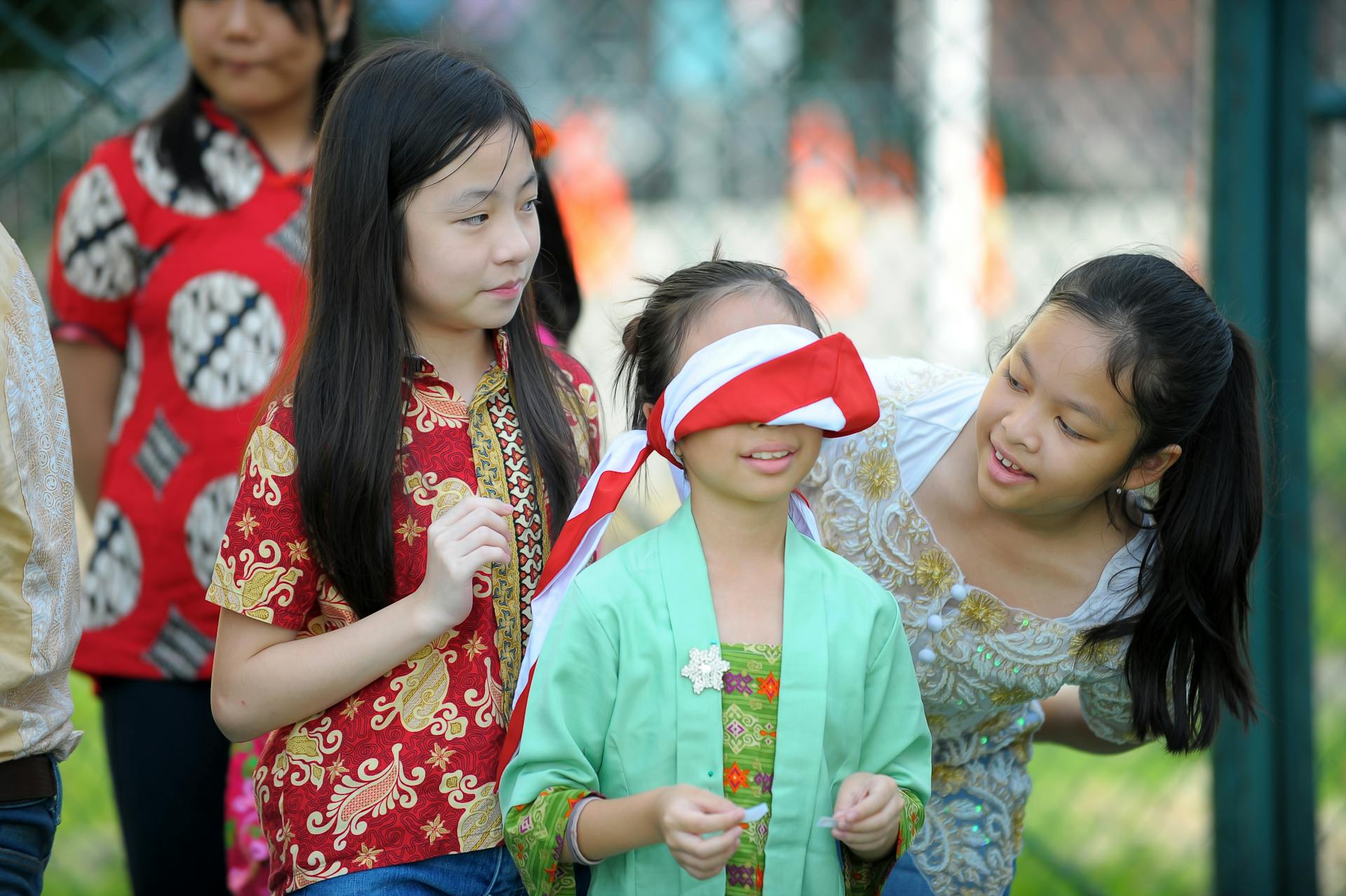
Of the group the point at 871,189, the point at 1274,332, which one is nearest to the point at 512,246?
the point at 1274,332

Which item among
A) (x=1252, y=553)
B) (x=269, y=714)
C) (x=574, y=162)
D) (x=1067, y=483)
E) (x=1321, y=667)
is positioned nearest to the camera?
(x=269, y=714)

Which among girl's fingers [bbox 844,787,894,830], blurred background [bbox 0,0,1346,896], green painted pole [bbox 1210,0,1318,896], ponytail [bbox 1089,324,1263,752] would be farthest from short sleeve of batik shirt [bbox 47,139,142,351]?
green painted pole [bbox 1210,0,1318,896]

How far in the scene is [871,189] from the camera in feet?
17.0

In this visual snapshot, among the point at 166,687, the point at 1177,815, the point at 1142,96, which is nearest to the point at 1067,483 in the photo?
the point at 166,687

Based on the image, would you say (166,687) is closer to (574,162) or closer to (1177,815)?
(1177,815)

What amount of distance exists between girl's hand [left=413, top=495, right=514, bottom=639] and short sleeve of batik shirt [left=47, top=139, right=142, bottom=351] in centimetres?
110

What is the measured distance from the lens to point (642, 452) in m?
1.58

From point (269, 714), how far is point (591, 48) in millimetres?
3041

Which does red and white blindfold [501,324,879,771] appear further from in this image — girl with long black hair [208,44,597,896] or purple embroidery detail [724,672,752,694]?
purple embroidery detail [724,672,752,694]

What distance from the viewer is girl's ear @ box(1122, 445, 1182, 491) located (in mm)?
1810

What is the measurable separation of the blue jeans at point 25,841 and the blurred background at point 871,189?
3.04 feet

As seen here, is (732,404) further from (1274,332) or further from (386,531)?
(1274,332)

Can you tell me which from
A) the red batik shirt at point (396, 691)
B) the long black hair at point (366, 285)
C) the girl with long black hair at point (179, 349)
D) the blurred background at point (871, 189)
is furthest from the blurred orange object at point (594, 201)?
the red batik shirt at point (396, 691)

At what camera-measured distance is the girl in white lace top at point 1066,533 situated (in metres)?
1.75
